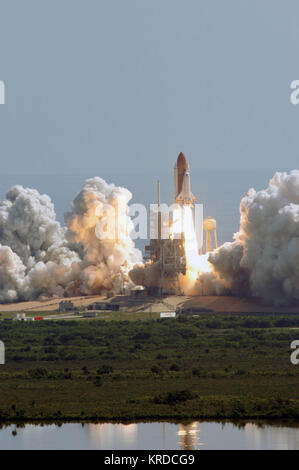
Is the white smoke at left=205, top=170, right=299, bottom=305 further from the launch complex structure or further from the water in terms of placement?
the water

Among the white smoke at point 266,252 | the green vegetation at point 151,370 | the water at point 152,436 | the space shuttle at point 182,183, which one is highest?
the space shuttle at point 182,183

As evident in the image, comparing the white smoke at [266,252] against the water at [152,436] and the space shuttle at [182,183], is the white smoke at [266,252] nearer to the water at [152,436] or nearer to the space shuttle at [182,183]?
the space shuttle at [182,183]

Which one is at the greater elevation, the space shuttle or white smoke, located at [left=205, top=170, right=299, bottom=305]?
the space shuttle

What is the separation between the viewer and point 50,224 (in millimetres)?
113625

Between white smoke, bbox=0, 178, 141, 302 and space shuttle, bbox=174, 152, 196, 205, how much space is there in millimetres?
9532

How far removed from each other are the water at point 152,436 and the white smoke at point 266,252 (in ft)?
154

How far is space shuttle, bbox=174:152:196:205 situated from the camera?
9669 centimetres

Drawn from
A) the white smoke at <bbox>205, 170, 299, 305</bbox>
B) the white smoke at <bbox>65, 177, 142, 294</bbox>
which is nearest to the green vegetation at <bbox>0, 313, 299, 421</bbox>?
the white smoke at <bbox>205, 170, 299, 305</bbox>

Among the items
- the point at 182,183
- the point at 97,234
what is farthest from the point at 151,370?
the point at 97,234

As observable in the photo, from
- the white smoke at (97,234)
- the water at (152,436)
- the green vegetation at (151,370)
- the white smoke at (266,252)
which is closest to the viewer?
the water at (152,436)

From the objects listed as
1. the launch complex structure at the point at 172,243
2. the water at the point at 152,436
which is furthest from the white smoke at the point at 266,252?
the water at the point at 152,436

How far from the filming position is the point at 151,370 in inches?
2085

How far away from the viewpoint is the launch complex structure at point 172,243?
9569cm
